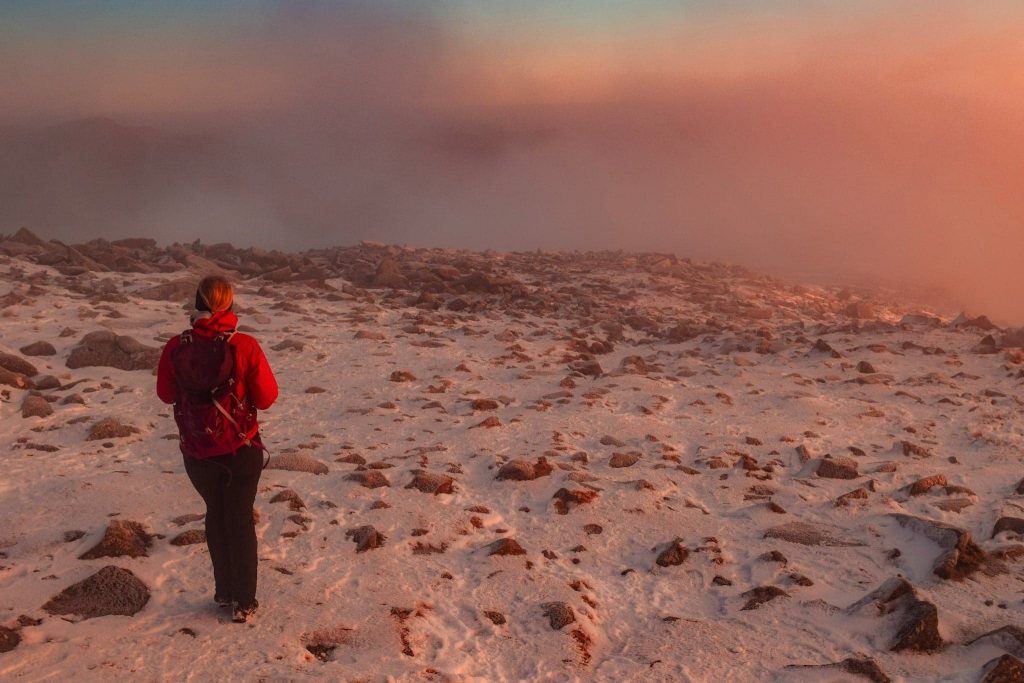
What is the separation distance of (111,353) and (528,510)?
28.6ft

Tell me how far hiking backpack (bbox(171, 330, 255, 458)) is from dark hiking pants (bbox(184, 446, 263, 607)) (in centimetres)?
10

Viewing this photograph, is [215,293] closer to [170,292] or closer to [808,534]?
[808,534]

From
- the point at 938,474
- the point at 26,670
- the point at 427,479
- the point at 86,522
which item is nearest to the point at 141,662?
the point at 26,670

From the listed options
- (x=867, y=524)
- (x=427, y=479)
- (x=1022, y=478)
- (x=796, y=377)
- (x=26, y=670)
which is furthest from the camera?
(x=796, y=377)

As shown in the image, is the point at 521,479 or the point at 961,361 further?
the point at 961,361

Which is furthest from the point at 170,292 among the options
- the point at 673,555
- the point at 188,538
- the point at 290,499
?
the point at 673,555

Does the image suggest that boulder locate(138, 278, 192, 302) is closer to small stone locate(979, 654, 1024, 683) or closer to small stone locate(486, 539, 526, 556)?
small stone locate(486, 539, 526, 556)

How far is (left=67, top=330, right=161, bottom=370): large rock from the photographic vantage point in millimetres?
12039

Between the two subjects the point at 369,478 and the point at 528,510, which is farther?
the point at 369,478

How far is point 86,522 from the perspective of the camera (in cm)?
600

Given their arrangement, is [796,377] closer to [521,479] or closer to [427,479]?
[521,479]

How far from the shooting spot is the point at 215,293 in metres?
4.18

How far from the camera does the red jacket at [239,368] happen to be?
4.19 metres

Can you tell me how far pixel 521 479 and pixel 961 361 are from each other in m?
11.2
